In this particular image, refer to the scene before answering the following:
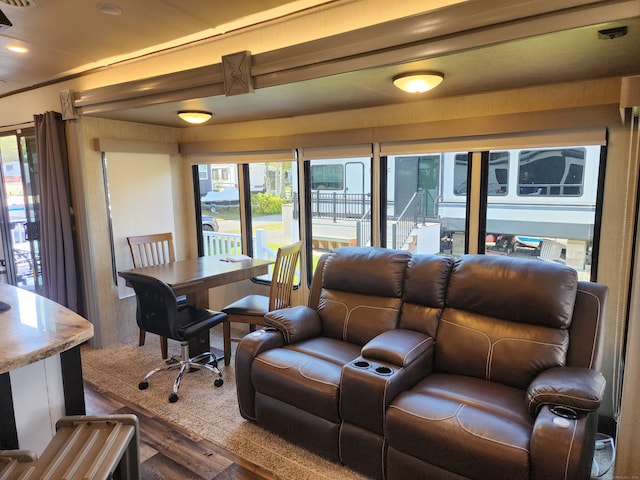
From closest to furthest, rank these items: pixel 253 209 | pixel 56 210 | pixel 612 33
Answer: pixel 612 33
pixel 56 210
pixel 253 209

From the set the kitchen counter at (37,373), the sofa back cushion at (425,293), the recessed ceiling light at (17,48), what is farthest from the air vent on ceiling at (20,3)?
the sofa back cushion at (425,293)

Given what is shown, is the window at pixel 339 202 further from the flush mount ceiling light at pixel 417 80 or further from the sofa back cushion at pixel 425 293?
the flush mount ceiling light at pixel 417 80

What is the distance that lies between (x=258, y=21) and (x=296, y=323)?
6.74 feet

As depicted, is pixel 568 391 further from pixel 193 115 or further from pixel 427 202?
pixel 193 115

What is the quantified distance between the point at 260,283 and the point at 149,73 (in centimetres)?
229

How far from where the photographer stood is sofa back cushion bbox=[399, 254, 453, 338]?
2.62 metres

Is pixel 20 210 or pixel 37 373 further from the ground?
pixel 20 210

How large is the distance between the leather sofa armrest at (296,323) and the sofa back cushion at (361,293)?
0.08m

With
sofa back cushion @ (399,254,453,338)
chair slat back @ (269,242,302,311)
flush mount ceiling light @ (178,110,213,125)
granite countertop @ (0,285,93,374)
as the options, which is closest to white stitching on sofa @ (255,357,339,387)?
sofa back cushion @ (399,254,453,338)

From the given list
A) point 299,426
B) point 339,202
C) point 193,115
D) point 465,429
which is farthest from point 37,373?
point 339,202

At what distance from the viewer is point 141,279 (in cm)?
287

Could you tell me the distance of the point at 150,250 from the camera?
4207mm

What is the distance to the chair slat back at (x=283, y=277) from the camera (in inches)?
134

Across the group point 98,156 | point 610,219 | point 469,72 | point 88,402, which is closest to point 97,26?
point 98,156
